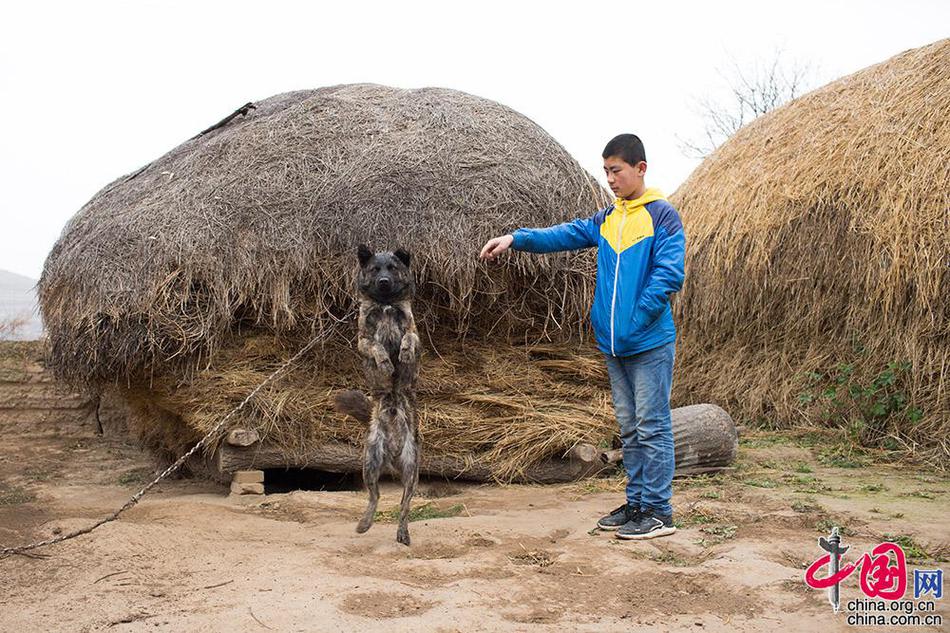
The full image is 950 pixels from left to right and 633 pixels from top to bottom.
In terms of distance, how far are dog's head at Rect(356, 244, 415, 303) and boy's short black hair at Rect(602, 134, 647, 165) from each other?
1.43 m

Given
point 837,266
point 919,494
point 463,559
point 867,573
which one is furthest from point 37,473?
point 837,266

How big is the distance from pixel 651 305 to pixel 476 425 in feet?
9.15

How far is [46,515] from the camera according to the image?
6.33 m

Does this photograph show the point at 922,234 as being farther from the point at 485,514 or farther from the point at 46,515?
the point at 46,515

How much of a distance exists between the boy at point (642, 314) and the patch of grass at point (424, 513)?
1.32 meters

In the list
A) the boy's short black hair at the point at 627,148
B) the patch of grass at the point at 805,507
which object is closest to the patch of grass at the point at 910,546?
the patch of grass at the point at 805,507

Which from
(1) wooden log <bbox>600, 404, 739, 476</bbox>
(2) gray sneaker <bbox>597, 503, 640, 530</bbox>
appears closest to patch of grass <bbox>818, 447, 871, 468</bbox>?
(1) wooden log <bbox>600, 404, 739, 476</bbox>

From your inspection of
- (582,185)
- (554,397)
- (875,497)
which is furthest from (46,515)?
(875,497)

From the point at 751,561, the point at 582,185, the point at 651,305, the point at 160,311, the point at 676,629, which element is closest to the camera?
the point at 676,629

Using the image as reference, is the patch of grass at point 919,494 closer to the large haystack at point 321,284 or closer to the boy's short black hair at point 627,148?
the large haystack at point 321,284

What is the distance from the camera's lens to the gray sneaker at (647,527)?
4.97 metres

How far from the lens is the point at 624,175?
5.11 metres

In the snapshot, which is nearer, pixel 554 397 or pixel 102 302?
pixel 102 302

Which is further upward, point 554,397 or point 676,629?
point 554,397
